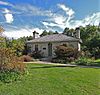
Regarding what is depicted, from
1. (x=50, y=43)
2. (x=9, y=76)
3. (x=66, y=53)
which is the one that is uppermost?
(x=50, y=43)

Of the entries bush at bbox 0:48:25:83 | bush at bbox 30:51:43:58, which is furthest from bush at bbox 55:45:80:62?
bush at bbox 0:48:25:83

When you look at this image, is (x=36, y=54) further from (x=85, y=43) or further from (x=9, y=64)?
(x=9, y=64)

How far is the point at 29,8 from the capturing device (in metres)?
13.2

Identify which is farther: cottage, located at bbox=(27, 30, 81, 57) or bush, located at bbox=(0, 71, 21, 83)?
cottage, located at bbox=(27, 30, 81, 57)

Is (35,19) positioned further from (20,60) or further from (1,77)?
(1,77)

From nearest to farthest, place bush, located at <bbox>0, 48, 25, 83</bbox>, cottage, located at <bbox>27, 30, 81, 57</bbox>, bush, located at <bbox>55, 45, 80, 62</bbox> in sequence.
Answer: bush, located at <bbox>0, 48, 25, 83</bbox>, bush, located at <bbox>55, 45, 80, 62</bbox>, cottage, located at <bbox>27, 30, 81, 57</bbox>

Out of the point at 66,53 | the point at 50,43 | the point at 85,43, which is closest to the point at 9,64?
the point at 66,53

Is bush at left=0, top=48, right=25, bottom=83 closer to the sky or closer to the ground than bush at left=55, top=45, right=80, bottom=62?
closer to the ground

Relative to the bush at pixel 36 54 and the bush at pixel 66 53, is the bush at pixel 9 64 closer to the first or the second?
the bush at pixel 66 53

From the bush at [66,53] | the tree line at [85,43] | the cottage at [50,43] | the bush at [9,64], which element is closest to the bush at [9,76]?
the bush at [9,64]

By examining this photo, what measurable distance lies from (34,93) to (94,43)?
33.9 meters

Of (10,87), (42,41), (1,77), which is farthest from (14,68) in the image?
(42,41)

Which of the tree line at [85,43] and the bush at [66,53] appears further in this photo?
the bush at [66,53]

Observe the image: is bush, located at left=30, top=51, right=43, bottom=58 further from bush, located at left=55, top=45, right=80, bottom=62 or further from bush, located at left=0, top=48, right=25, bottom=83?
bush, located at left=0, top=48, right=25, bottom=83
